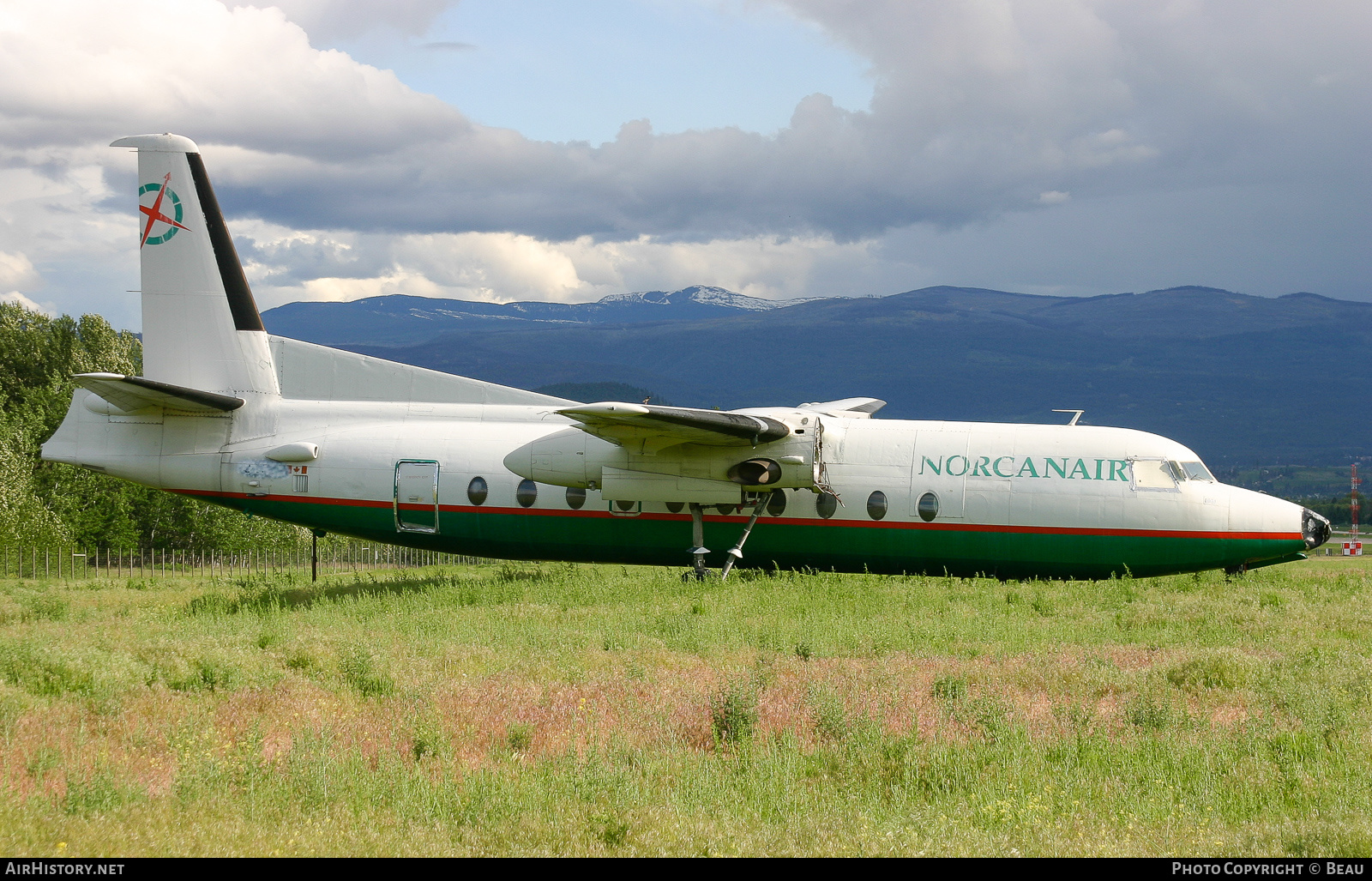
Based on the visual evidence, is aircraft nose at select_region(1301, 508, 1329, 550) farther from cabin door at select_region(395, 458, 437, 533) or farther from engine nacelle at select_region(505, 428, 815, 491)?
cabin door at select_region(395, 458, 437, 533)

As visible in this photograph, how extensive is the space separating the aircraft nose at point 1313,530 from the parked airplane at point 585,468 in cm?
4

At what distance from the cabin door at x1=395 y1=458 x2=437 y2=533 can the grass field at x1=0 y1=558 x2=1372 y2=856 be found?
12.1 feet

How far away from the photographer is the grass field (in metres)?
6.79

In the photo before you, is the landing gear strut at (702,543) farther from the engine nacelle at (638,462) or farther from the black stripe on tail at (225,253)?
the black stripe on tail at (225,253)

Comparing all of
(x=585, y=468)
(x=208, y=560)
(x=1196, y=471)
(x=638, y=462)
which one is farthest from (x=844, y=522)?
(x=208, y=560)

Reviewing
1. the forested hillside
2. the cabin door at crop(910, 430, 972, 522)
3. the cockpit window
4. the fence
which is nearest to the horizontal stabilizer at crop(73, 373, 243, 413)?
the cabin door at crop(910, 430, 972, 522)

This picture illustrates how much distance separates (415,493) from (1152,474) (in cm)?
1358

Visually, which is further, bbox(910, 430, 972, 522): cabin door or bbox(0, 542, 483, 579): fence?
bbox(0, 542, 483, 579): fence

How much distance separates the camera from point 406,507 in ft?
66.0

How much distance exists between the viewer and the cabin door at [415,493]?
20062 millimetres

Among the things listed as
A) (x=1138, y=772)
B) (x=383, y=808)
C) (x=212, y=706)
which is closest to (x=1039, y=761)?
(x=1138, y=772)

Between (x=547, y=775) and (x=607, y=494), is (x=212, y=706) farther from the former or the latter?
(x=607, y=494)

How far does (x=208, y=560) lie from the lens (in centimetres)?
5478
